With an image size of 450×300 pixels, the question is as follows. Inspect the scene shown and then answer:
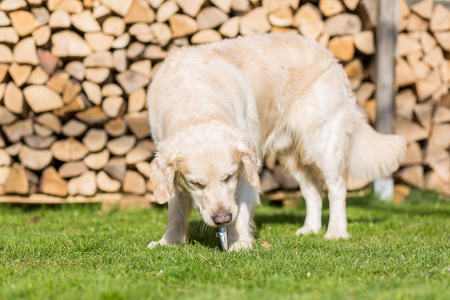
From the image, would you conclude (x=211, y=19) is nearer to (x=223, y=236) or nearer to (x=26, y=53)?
(x=26, y=53)

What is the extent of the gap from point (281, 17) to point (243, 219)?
2.88 meters

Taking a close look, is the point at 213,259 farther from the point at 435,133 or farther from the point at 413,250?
the point at 435,133

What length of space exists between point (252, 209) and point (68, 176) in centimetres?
268

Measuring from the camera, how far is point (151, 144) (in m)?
5.59

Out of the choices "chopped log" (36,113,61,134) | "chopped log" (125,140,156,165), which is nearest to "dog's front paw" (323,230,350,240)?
"chopped log" (125,140,156,165)

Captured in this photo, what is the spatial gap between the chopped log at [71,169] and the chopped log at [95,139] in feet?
0.72

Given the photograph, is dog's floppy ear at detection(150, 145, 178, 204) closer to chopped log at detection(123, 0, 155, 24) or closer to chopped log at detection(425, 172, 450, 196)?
chopped log at detection(123, 0, 155, 24)

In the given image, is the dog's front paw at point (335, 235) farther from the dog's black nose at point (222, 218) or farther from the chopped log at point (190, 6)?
the chopped log at point (190, 6)

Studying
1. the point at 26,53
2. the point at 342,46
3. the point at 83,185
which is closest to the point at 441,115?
the point at 342,46

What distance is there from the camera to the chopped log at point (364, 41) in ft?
18.7

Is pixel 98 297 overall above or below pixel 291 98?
below

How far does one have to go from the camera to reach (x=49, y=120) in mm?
5438

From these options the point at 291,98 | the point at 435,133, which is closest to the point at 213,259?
the point at 291,98

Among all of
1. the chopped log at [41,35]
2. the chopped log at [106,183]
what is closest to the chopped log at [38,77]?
the chopped log at [41,35]
